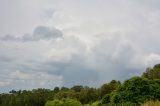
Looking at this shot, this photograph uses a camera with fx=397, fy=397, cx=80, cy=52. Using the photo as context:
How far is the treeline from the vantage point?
44562 mm

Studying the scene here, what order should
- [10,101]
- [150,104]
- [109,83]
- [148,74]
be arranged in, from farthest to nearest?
[10,101] < [109,83] < [148,74] < [150,104]

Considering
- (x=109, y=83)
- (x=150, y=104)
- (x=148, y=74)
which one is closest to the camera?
(x=150, y=104)

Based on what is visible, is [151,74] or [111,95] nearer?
[111,95]

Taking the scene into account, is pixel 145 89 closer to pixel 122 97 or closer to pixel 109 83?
pixel 122 97

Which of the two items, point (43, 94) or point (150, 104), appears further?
point (43, 94)

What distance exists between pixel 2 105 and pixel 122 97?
373ft

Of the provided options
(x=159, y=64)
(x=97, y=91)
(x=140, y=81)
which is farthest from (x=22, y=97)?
(x=140, y=81)

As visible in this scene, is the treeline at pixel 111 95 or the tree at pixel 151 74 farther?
the tree at pixel 151 74

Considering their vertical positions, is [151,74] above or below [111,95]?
above

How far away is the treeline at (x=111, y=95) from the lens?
4456cm

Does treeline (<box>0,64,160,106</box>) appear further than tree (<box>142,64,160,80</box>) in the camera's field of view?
No

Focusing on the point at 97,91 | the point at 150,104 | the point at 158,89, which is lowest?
the point at 150,104

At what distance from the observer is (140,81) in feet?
152

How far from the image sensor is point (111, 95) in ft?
160
